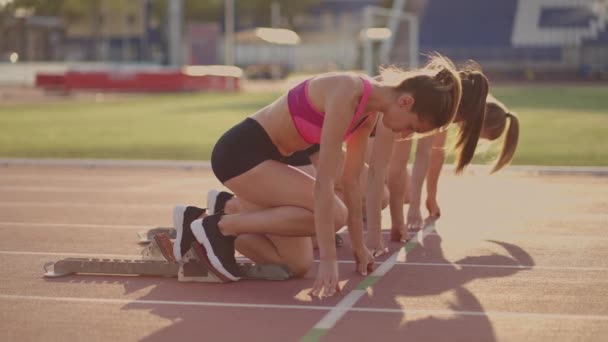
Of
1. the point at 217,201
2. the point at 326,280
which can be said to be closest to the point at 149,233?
the point at 217,201

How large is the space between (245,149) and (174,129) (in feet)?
53.9

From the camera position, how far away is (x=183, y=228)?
694 centimetres

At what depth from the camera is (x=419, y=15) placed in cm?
6125

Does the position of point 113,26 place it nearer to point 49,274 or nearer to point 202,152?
point 202,152

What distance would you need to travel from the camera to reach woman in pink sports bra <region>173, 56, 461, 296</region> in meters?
6.00

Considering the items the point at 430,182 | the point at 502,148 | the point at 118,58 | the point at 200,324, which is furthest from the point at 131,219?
the point at 118,58

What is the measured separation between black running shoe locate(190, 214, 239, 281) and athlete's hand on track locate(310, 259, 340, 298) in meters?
0.74

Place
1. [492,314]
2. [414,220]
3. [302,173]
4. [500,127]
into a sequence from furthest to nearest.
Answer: [500,127]
[414,220]
[302,173]
[492,314]

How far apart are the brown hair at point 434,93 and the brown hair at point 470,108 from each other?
52.2 inches

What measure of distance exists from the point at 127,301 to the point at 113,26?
99.9m

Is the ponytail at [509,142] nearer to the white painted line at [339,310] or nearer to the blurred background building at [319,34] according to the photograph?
the white painted line at [339,310]

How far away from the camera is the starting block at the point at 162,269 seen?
6.70 metres

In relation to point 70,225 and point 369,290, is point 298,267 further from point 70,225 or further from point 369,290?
point 70,225

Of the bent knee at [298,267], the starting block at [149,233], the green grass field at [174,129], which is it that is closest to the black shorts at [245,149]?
the bent knee at [298,267]
